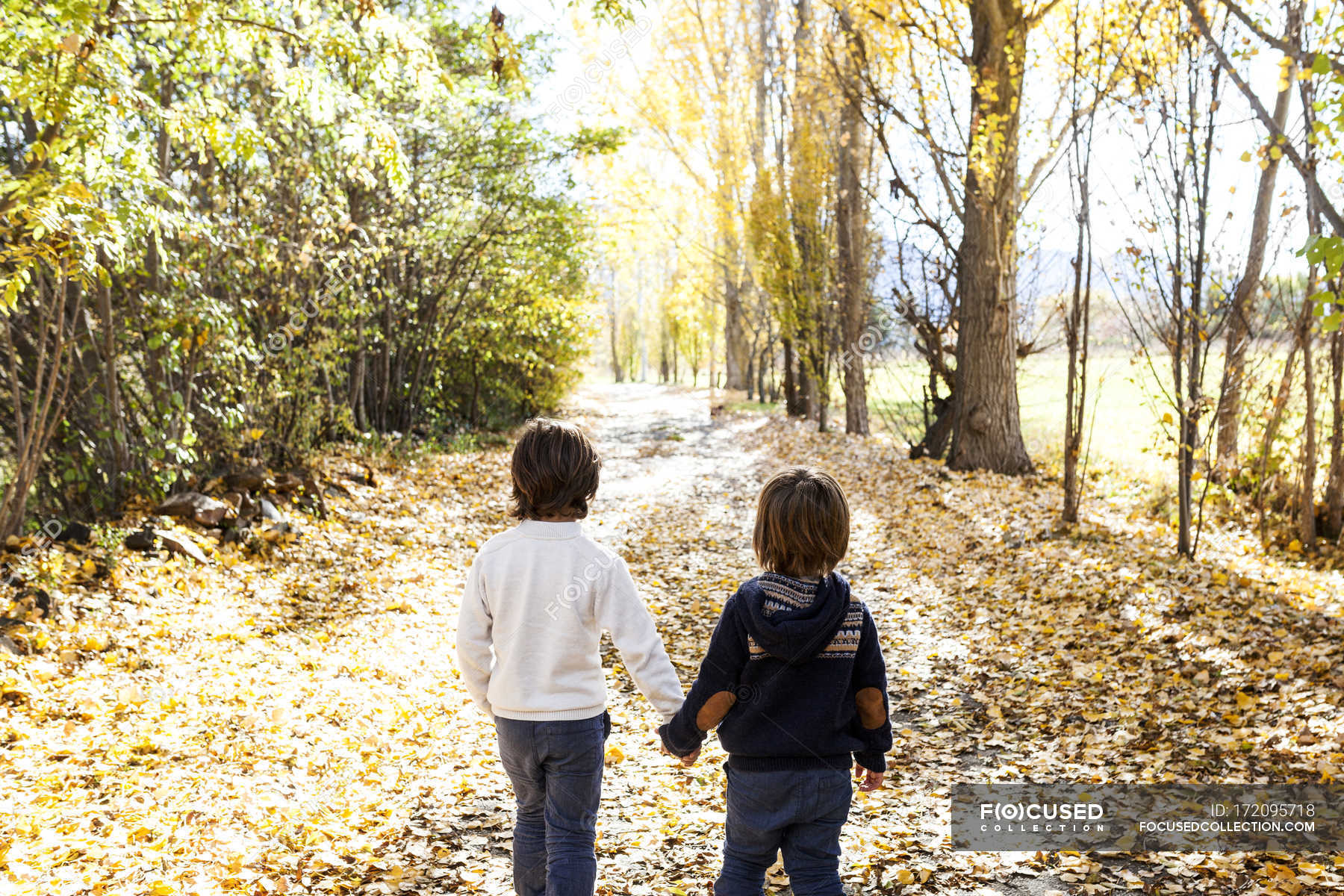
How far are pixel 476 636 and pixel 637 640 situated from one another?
1.62 feet

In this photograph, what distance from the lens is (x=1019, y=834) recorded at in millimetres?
3578

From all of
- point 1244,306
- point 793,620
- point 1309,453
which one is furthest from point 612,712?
point 1244,306

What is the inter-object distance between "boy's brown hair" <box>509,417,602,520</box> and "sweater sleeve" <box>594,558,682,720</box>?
0.80 ft

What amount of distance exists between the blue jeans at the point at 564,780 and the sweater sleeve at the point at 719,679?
1.00 ft

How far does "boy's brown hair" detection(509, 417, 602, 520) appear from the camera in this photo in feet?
8.34

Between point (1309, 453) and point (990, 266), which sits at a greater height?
point (990, 266)

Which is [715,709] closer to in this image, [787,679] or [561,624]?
[787,679]

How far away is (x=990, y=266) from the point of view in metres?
10.8

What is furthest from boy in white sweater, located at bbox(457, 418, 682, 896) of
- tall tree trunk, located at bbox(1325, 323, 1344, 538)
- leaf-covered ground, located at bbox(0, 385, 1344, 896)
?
tall tree trunk, located at bbox(1325, 323, 1344, 538)

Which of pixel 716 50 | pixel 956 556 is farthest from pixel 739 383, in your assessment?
pixel 956 556

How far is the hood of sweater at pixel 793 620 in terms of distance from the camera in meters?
2.29

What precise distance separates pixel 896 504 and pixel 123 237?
7.87m

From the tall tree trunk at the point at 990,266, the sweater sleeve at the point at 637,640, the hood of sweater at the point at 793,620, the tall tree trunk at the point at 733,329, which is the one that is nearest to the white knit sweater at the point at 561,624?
the sweater sleeve at the point at 637,640

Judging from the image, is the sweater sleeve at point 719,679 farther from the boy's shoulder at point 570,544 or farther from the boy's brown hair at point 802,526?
the boy's shoulder at point 570,544
